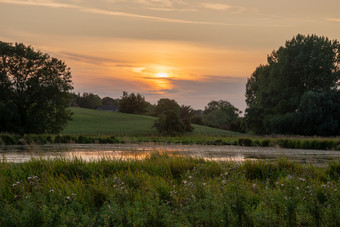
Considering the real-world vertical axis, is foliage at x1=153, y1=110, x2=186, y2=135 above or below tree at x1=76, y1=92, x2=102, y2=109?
below

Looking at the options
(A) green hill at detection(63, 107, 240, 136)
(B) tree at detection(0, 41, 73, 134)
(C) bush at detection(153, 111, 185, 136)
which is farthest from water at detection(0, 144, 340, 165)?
(A) green hill at detection(63, 107, 240, 136)

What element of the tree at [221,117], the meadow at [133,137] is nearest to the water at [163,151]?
the meadow at [133,137]

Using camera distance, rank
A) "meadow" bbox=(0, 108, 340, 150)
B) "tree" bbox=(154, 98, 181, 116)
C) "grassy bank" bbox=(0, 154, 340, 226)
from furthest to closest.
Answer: "tree" bbox=(154, 98, 181, 116) → "meadow" bbox=(0, 108, 340, 150) → "grassy bank" bbox=(0, 154, 340, 226)

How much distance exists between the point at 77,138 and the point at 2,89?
11.8 meters

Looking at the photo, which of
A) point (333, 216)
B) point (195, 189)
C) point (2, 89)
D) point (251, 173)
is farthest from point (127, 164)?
point (2, 89)

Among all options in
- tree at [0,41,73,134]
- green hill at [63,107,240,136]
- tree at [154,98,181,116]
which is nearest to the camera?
tree at [0,41,73,134]

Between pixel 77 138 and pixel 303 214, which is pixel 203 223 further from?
pixel 77 138

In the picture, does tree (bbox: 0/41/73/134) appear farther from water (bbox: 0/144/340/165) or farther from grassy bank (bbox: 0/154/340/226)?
grassy bank (bbox: 0/154/340/226)

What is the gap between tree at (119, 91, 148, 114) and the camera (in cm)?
11250

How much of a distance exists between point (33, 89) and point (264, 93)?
34956 millimetres

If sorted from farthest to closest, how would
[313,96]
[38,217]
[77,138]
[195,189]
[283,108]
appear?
[283,108] → [313,96] → [77,138] → [195,189] → [38,217]

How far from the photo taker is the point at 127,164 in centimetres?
1351

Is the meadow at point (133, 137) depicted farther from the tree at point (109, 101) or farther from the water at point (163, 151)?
the tree at point (109, 101)

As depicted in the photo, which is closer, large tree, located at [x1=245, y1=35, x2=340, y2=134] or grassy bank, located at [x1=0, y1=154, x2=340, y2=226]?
grassy bank, located at [x1=0, y1=154, x2=340, y2=226]
